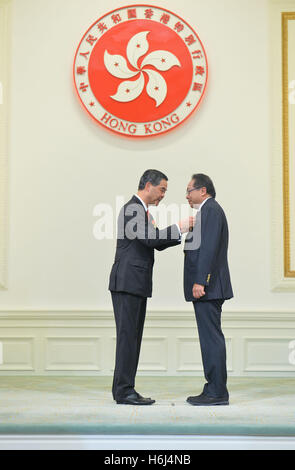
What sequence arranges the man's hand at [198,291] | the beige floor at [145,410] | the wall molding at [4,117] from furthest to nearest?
the wall molding at [4,117] < the man's hand at [198,291] < the beige floor at [145,410]

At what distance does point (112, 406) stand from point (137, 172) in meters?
2.02

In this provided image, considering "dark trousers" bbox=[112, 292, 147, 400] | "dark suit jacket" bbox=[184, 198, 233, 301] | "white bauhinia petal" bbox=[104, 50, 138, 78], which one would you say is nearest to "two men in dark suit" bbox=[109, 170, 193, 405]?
"dark trousers" bbox=[112, 292, 147, 400]

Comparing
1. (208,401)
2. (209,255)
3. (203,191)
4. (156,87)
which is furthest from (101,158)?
(208,401)

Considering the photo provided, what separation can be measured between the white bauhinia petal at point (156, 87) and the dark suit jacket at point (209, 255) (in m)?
1.46

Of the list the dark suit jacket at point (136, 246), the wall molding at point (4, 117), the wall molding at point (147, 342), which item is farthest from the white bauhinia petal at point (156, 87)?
the wall molding at point (147, 342)

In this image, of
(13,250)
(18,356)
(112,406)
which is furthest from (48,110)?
(112,406)

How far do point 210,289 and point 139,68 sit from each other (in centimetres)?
215

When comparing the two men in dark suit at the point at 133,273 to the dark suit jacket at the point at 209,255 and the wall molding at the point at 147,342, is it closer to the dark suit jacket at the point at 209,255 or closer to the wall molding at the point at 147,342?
the dark suit jacket at the point at 209,255

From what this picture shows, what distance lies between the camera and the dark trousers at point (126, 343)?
3635 millimetres

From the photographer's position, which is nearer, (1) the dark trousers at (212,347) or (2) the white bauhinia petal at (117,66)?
(1) the dark trousers at (212,347)

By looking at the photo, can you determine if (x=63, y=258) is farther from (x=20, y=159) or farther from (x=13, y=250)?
(x=20, y=159)

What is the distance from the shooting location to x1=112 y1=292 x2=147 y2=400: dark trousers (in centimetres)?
363

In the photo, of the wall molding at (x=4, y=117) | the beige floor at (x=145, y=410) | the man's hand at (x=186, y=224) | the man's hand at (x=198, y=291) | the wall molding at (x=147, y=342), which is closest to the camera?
the beige floor at (x=145, y=410)
